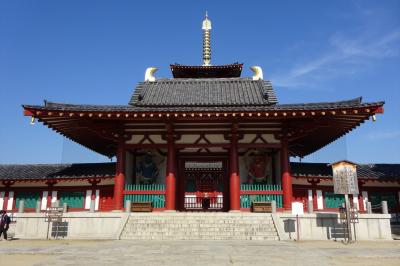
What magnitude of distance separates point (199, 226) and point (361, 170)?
47.3 feet

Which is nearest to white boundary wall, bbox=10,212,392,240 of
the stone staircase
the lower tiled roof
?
the stone staircase

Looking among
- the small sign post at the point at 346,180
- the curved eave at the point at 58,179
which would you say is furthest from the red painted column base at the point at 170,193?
the small sign post at the point at 346,180

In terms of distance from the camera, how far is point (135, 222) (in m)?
14.0

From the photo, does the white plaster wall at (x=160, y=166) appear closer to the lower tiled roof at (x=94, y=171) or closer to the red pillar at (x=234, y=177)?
the lower tiled roof at (x=94, y=171)

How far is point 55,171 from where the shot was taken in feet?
75.5

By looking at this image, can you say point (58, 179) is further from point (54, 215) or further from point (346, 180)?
point (346, 180)

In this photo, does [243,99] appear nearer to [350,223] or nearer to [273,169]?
[273,169]

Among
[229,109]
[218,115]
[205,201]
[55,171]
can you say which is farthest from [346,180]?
[205,201]

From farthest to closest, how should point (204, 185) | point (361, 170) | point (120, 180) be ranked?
point (204, 185) → point (361, 170) → point (120, 180)

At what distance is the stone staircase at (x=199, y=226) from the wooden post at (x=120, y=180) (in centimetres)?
203

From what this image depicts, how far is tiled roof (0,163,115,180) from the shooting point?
→ 21.5m

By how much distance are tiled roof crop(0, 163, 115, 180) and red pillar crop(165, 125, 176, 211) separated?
19.2ft

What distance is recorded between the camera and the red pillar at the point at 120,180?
53.2ft

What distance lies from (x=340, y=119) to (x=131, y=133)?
35.8 ft
